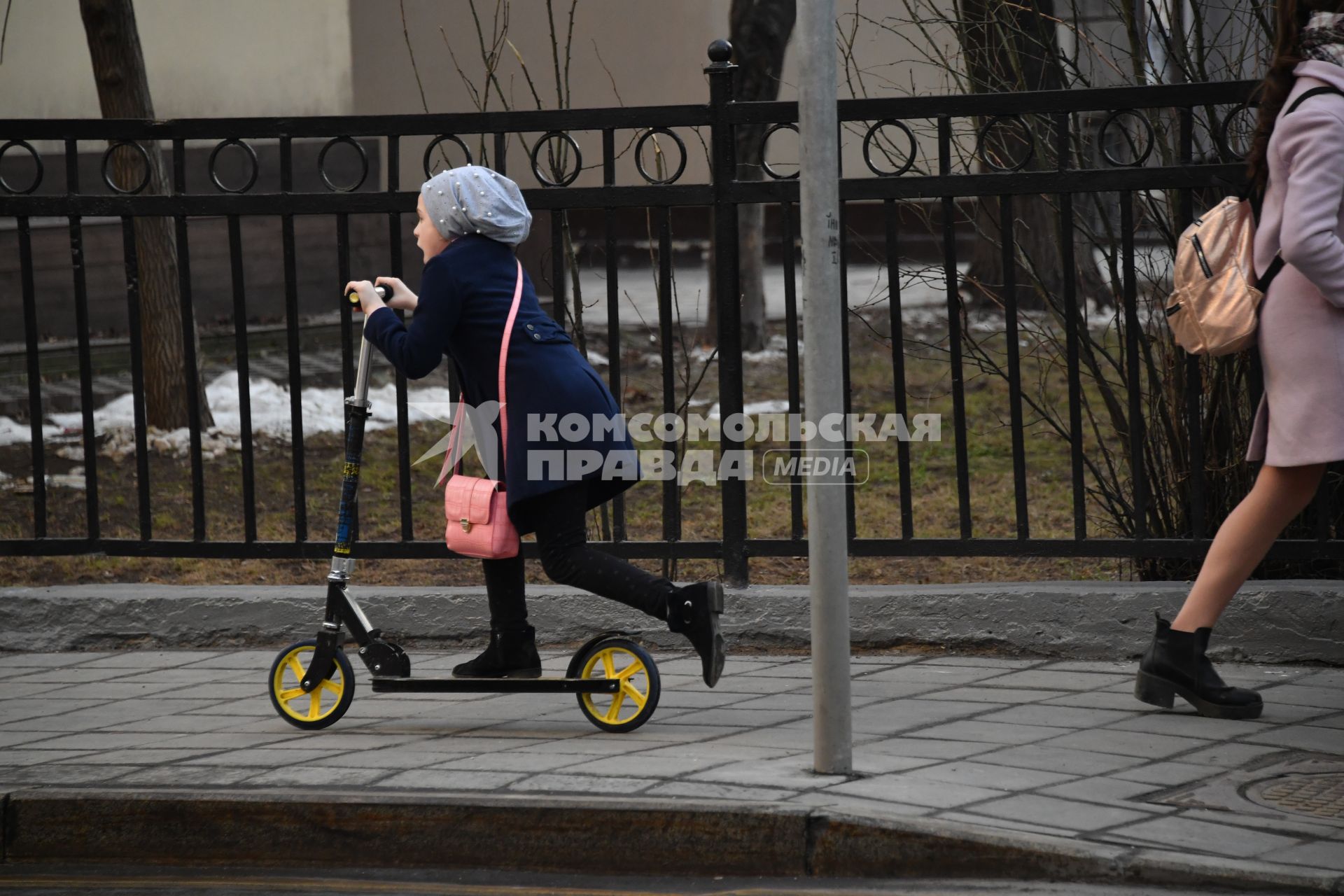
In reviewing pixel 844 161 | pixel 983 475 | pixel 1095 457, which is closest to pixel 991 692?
pixel 983 475

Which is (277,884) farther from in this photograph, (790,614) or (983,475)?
(983,475)

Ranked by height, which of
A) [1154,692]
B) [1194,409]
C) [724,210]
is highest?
[724,210]

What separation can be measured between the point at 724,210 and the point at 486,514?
1.59 m

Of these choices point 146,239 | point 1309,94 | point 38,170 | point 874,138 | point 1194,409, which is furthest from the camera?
point 146,239

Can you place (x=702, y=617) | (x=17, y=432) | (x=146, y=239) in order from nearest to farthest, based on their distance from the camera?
(x=702, y=617) → (x=146, y=239) → (x=17, y=432)

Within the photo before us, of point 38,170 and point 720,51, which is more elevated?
point 720,51

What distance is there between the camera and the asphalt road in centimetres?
364

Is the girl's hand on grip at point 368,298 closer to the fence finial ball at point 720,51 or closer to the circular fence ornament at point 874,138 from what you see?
the fence finial ball at point 720,51

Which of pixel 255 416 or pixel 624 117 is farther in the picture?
pixel 255 416

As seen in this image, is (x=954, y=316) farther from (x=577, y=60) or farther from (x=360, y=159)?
(x=577, y=60)

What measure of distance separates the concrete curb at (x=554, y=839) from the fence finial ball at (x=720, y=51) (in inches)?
107

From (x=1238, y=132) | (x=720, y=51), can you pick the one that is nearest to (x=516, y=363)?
(x=720, y=51)

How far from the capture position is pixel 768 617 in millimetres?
5766

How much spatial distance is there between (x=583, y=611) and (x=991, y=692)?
1.50 m
